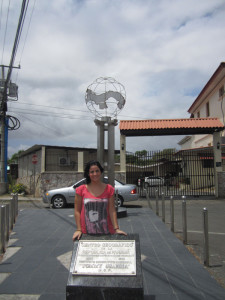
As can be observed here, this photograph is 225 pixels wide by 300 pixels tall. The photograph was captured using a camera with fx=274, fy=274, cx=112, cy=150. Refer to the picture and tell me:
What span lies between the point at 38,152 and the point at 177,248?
56.1 ft

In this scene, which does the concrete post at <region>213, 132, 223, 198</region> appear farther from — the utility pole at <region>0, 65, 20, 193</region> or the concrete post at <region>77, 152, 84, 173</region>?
the utility pole at <region>0, 65, 20, 193</region>

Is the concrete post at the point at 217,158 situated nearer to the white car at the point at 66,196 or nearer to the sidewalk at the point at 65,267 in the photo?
the white car at the point at 66,196

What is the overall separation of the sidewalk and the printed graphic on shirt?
92cm

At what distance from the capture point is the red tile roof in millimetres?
15312

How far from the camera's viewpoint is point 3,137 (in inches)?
677

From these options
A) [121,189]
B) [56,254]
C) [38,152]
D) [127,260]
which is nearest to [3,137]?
[38,152]

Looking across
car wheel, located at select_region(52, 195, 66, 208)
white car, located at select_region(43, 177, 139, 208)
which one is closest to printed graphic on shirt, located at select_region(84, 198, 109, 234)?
white car, located at select_region(43, 177, 139, 208)

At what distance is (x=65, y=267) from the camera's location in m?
4.16

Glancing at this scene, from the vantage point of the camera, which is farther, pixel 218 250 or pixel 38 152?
pixel 38 152

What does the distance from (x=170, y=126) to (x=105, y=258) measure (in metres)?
13.3

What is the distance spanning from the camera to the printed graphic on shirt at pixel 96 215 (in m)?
3.12

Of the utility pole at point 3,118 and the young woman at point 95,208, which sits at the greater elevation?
the utility pole at point 3,118

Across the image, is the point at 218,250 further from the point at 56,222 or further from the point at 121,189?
the point at 121,189

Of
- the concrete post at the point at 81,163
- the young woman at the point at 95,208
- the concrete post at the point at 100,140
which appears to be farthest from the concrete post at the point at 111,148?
the concrete post at the point at 81,163
